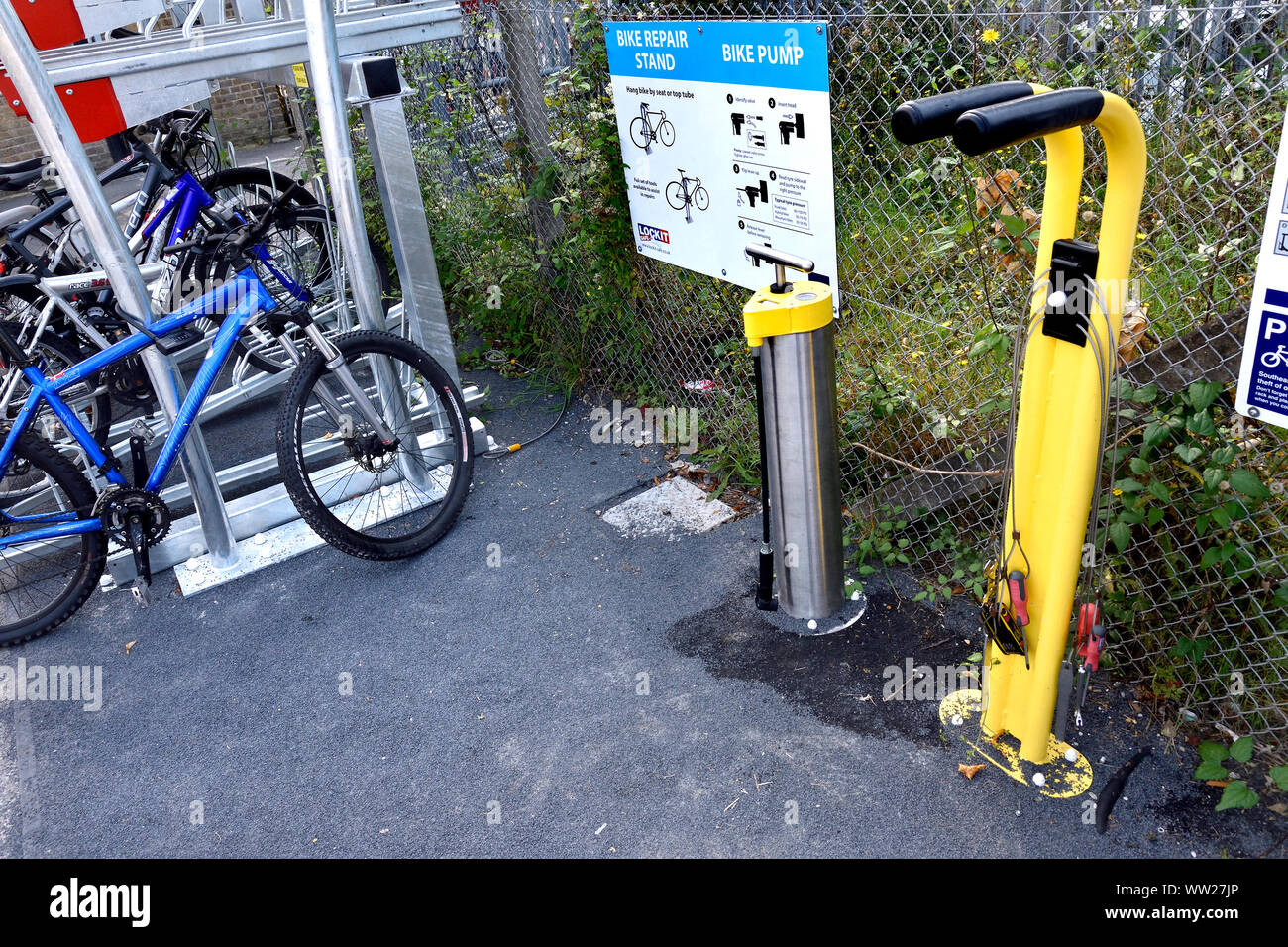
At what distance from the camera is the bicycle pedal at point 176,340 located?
3672mm

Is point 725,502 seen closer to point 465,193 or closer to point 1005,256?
point 1005,256

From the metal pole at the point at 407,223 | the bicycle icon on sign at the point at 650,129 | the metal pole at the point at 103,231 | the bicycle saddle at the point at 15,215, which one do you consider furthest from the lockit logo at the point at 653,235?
the bicycle saddle at the point at 15,215

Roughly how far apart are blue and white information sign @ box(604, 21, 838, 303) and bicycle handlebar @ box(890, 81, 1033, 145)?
1107 millimetres

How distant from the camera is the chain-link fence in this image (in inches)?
96.7

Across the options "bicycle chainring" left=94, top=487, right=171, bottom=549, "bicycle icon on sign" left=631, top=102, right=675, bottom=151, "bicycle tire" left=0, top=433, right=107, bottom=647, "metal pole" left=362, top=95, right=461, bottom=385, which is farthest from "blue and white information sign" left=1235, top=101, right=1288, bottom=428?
"bicycle tire" left=0, top=433, right=107, bottom=647

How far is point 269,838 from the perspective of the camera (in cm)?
274

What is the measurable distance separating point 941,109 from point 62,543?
3.81m

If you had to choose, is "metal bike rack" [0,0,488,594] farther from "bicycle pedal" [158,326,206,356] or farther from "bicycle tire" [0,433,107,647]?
"bicycle tire" [0,433,107,647]

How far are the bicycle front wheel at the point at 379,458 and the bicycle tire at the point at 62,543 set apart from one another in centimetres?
81

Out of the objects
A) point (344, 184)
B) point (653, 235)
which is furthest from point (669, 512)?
point (344, 184)
